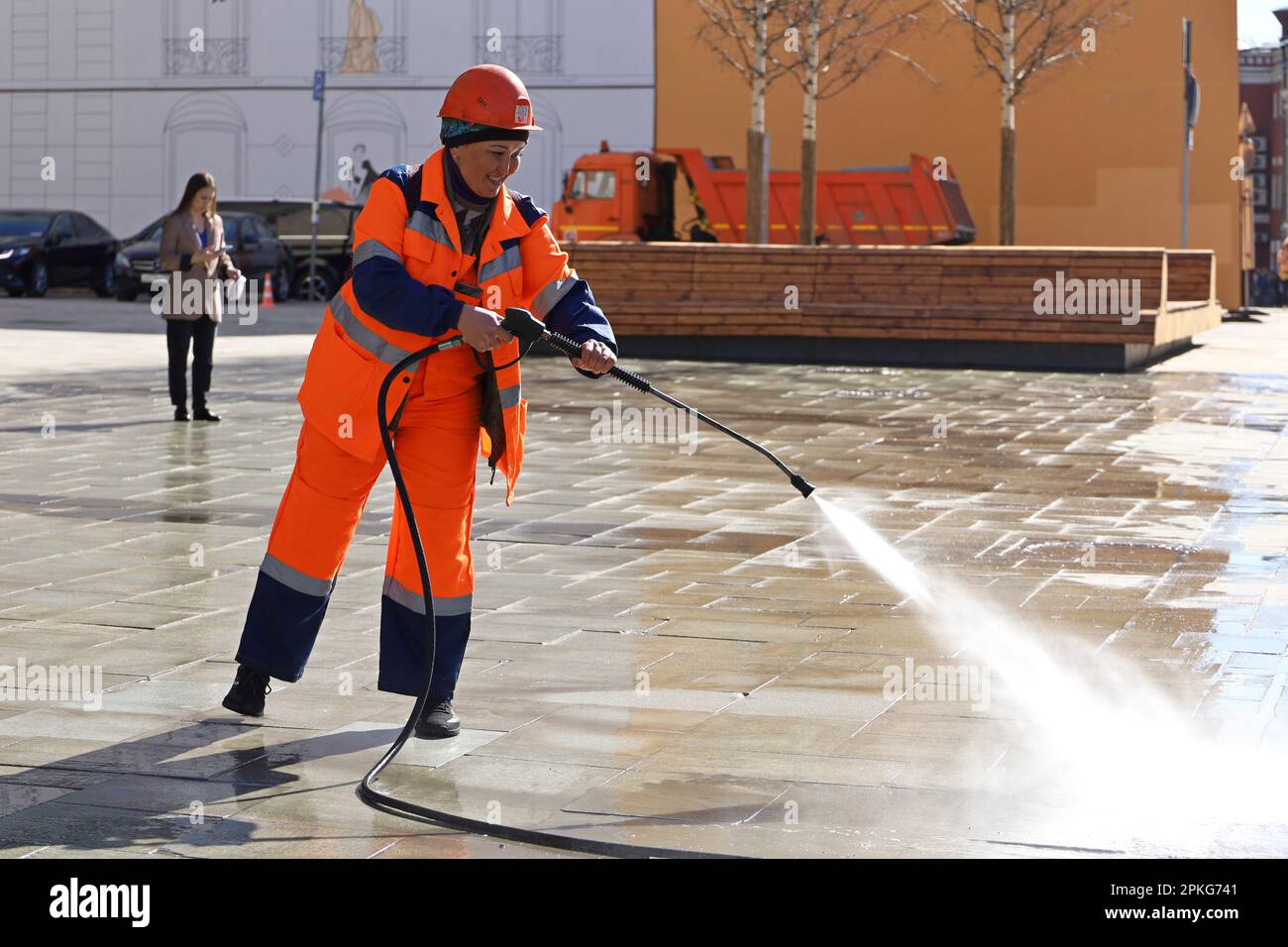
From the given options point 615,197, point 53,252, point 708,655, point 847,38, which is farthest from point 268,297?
point 708,655

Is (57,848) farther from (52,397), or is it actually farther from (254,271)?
(254,271)

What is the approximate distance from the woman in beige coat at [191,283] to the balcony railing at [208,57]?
2665 centimetres

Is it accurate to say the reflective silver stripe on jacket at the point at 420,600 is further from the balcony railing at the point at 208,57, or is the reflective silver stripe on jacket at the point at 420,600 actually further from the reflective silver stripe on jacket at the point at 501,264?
the balcony railing at the point at 208,57

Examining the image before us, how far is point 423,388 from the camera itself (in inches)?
208

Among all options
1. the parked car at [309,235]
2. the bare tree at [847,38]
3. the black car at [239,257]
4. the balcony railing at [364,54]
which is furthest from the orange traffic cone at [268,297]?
the balcony railing at [364,54]

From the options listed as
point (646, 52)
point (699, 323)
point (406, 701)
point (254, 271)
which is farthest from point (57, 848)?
point (646, 52)

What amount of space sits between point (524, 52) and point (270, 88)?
5022mm

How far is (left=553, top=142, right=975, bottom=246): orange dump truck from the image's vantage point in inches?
1219

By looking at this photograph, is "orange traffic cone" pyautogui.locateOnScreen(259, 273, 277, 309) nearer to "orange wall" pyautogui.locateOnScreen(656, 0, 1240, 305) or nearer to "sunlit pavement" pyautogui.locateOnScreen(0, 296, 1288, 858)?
"orange wall" pyautogui.locateOnScreen(656, 0, 1240, 305)

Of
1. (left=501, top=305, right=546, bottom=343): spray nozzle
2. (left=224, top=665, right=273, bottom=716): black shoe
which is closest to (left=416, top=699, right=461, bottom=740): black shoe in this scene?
(left=224, top=665, right=273, bottom=716): black shoe

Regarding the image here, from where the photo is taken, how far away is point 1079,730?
5.39m

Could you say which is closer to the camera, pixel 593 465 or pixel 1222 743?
pixel 1222 743

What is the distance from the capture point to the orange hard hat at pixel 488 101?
16.9 feet
